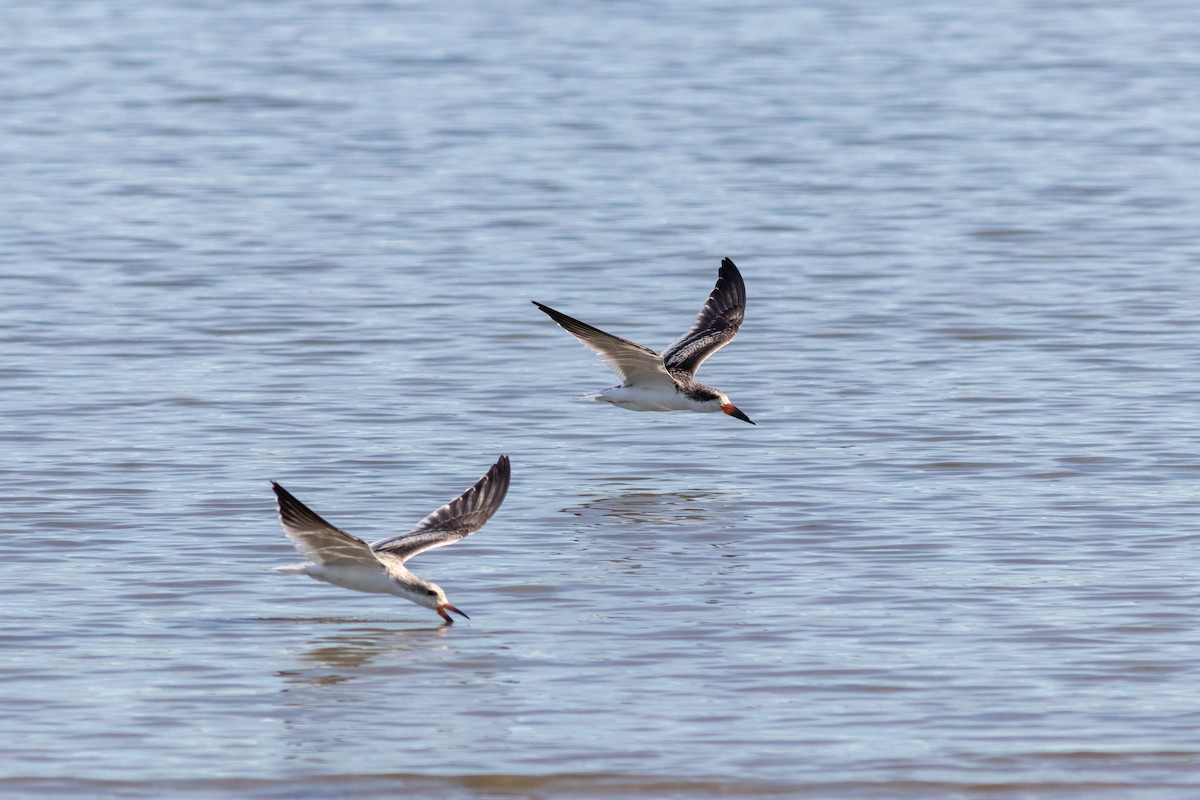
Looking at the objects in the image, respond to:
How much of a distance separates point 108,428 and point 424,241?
7862 millimetres

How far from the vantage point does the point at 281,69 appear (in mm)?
34875

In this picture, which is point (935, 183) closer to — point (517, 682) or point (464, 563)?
point (464, 563)

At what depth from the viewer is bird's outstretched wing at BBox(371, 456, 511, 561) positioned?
1067 centimetres

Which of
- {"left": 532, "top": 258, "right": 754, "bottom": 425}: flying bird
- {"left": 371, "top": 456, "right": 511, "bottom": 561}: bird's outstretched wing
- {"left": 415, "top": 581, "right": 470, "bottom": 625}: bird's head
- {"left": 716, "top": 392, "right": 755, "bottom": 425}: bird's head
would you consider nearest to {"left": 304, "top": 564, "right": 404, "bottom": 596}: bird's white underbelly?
{"left": 415, "top": 581, "right": 470, "bottom": 625}: bird's head

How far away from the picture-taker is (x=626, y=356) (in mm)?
13883

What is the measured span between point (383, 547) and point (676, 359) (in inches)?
204

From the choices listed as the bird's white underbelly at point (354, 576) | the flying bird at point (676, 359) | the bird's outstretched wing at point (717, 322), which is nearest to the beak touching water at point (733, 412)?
the flying bird at point (676, 359)

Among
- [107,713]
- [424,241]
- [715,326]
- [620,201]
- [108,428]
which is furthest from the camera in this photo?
[620,201]

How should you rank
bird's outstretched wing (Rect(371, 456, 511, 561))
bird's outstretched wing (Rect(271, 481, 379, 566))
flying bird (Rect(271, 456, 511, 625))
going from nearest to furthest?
bird's outstretched wing (Rect(271, 481, 379, 566)), flying bird (Rect(271, 456, 511, 625)), bird's outstretched wing (Rect(371, 456, 511, 561))

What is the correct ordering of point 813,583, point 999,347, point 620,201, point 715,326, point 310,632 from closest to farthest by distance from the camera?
1. point 310,632
2. point 813,583
3. point 715,326
4. point 999,347
5. point 620,201

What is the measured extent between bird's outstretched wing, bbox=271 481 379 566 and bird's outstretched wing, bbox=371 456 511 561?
1.76ft

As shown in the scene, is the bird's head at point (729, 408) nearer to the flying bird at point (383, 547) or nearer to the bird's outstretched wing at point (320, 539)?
the flying bird at point (383, 547)

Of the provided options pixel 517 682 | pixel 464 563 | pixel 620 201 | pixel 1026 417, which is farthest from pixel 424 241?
pixel 517 682

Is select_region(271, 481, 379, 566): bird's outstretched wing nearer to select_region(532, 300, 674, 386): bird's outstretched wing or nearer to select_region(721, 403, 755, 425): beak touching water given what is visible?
select_region(532, 300, 674, 386): bird's outstretched wing
